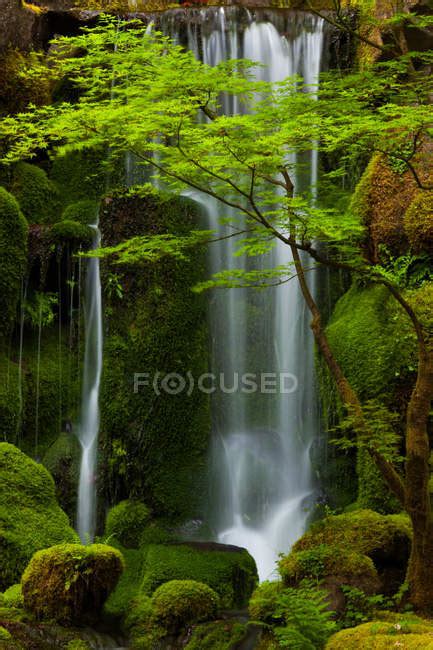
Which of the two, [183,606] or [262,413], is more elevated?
[262,413]

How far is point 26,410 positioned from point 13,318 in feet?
4.79

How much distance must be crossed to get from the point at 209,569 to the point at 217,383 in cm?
357

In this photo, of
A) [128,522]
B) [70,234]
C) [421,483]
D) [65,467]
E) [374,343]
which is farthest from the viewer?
[70,234]

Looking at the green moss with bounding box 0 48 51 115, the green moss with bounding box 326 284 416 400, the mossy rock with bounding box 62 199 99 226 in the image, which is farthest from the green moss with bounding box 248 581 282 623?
the green moss with bounding box 0 48 51 115

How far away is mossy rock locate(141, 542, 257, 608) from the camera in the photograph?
7805 millimetres

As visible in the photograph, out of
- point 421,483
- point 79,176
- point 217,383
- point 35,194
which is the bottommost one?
point 421,483

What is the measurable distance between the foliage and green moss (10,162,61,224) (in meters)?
9.26

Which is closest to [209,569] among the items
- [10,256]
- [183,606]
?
[183,606]

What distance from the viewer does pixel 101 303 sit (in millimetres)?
11188

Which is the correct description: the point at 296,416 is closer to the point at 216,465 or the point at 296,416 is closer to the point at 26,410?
the point at 216,465

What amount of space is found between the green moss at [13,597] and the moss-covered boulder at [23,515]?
43 centimetres

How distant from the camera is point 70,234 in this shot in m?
11.6

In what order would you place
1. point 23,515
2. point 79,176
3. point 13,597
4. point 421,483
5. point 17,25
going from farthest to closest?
point 17,25, point 79,176, point 23,515, point 13,597, point 421,483

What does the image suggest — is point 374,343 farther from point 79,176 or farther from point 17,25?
point 17,25
